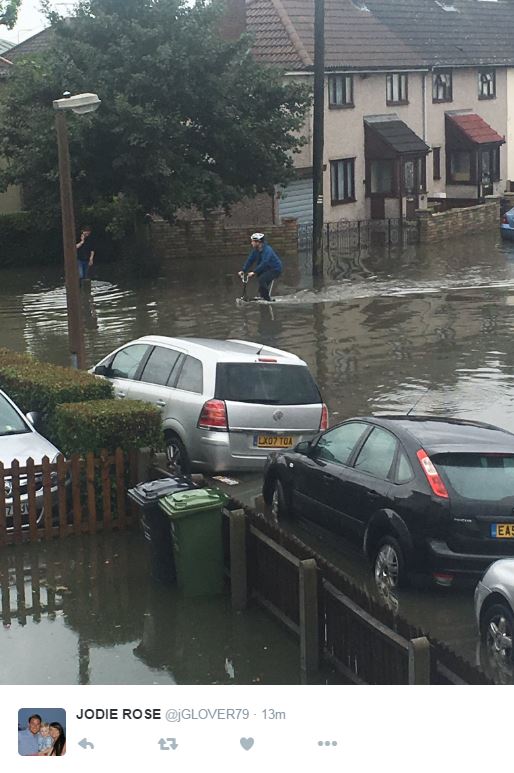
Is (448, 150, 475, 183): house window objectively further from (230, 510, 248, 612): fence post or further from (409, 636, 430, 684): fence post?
(409, 636, 430, 684): fence post

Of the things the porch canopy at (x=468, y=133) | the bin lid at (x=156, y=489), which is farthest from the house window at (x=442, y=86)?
the bin lid at (x=156, y=489)

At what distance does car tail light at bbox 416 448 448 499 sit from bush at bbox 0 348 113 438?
4910 millimetres

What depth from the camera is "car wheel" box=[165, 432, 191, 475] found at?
1477 centimetres

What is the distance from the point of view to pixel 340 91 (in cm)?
4391

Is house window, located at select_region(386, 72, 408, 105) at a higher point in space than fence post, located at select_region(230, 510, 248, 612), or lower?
higher

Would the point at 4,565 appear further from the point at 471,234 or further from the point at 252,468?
the point at 471,234

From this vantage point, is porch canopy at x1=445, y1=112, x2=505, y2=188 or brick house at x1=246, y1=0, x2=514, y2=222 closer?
brick house at x1=246, y1=0, x2=514, y2=222

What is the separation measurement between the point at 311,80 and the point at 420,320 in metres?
17.4

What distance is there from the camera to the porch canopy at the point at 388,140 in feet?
147

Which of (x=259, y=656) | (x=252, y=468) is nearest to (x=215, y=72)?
(x=252, y=468)

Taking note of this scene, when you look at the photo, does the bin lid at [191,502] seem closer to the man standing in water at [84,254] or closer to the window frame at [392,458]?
the window frame at [392,458]

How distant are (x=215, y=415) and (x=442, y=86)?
121 ft

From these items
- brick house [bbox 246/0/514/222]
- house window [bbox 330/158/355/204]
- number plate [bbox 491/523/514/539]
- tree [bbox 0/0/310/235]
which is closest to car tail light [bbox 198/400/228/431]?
number plate [bbox 491/523/514/539]
